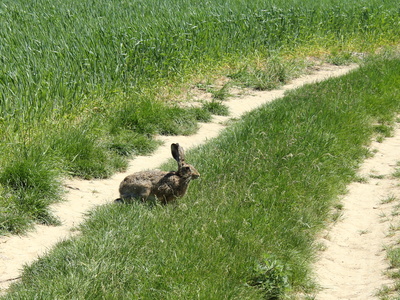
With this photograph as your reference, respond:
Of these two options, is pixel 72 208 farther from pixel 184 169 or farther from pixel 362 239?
pixel 362 239

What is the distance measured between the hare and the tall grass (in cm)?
126

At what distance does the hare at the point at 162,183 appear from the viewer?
5906mm

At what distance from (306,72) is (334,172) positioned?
725cm

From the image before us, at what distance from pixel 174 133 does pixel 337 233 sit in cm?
379

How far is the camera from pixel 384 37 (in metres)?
18.2

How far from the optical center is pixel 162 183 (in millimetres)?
5945

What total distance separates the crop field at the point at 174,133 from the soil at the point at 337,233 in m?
0.19

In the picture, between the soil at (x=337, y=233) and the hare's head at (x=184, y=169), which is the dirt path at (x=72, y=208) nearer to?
the soil at (x=337, y=233)

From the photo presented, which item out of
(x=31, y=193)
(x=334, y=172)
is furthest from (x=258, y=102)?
(x=31, y=193)

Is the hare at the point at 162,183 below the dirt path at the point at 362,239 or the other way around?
the other way around

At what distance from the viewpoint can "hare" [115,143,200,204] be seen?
5.91m

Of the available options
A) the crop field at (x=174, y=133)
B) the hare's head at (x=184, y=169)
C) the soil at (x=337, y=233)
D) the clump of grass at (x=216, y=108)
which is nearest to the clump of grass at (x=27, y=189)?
the crop field at (x=174, y=133)

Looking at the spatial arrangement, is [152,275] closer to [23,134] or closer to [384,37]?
[23,134]

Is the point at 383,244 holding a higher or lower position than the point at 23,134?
lower
